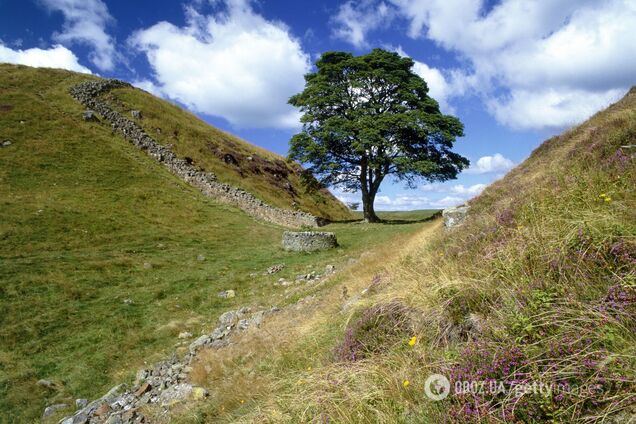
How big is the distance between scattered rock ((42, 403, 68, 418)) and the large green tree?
83.3ft

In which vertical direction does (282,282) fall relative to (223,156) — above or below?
below

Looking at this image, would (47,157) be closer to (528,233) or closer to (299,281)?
(299,281)

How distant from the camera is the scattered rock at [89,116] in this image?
36.0 m

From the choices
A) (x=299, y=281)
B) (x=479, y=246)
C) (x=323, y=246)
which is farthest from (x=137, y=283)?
(x=479, y=246)

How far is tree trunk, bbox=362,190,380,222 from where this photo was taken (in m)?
33.8

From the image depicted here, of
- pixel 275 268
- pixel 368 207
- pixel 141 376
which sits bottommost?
pixel 141 376

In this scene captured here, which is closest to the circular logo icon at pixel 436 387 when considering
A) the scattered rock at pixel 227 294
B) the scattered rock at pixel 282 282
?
the scattered rock at pixel 282 282

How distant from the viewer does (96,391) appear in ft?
30.5

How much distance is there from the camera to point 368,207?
3425 cm

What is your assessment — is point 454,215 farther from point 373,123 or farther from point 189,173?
point 189,173

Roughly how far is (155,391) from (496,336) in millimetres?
6770

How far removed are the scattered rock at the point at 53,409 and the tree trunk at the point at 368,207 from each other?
2715 cm

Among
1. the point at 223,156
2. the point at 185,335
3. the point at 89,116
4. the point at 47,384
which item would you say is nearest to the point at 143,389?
the point at 185,335

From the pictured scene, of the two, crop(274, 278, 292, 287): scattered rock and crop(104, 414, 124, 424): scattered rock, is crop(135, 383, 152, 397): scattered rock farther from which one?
crop(274, 278, 292, 287): scattered rock
